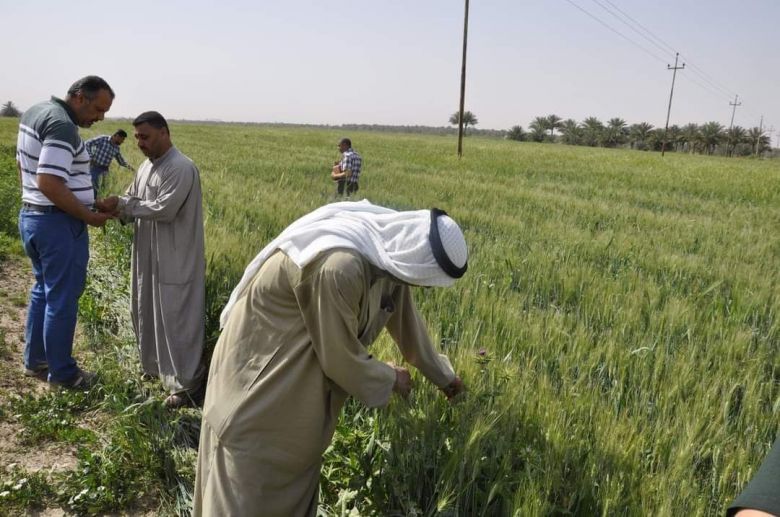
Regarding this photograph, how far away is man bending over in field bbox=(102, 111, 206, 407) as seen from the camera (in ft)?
9.83

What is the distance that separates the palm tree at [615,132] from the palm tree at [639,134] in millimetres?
852

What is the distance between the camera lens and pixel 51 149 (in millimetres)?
2936

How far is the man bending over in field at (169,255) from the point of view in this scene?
2996mm

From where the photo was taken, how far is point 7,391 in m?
3.21

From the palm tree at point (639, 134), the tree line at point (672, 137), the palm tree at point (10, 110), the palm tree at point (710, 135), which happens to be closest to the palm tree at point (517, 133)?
the tree line at point (672, 137)

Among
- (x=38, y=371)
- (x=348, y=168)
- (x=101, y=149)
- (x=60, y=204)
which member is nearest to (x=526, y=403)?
(x=60, y=204)

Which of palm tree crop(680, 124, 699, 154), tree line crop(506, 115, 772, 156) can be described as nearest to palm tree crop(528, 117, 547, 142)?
tree line crop(506, 115, 772, 156)

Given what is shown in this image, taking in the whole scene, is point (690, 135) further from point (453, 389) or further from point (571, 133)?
point (453, 389)

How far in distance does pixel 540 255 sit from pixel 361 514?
11.6 feet

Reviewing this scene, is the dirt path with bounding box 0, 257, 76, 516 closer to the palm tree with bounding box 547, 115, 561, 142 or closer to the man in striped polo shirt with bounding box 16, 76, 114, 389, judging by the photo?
the man in striped polo shirt with bounding box 16, 76, 114, 389

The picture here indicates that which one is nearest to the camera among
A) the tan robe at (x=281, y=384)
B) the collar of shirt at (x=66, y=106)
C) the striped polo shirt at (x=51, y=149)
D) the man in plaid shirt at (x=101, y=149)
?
the tan robe at (x=281, y=384)

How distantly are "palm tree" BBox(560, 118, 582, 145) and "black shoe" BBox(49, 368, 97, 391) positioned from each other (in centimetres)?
7536

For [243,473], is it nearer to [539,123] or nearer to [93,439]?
[93,439]

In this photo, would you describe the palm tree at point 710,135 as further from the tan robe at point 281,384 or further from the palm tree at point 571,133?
the tan robe at point 281,384
